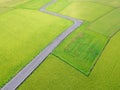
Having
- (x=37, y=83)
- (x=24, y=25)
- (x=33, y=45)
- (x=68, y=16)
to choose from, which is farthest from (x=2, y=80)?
(x=68, y=16)

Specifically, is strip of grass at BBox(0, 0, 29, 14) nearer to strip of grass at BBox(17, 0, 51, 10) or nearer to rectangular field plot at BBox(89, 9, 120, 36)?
strip of grass at BBox(17, 0, 51, 10)

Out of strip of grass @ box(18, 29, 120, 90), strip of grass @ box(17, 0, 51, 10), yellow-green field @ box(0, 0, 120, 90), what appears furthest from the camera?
strip of grass @ box(17, 0, 51, 10)

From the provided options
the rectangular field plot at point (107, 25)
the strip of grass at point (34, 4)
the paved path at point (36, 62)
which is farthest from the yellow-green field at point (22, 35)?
the rectangular field plot at point (107, 25)

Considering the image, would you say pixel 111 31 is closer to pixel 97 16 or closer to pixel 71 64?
pixel 97 16

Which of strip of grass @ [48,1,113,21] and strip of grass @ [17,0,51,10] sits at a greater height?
strip of grass @ [48,1,113,21]

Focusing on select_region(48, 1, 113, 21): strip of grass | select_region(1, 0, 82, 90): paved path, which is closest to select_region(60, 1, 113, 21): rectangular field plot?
select_region(48, 1, 113, 21): strip of grass

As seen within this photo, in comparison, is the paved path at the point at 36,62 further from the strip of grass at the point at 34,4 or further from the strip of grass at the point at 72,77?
the strip of grass at the point at 34,4

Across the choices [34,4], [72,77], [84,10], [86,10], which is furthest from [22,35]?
[34,4]
